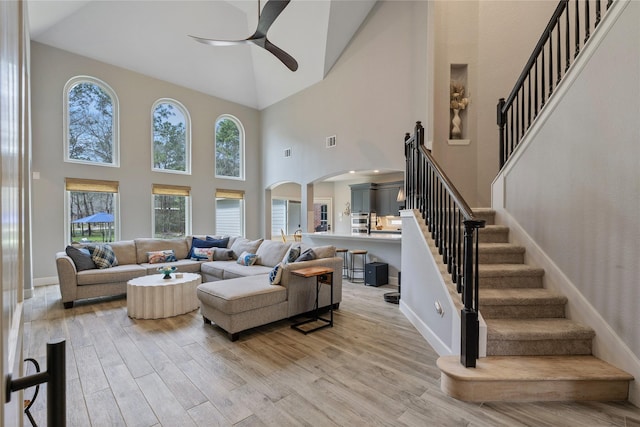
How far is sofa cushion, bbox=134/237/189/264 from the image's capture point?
566 centimetres

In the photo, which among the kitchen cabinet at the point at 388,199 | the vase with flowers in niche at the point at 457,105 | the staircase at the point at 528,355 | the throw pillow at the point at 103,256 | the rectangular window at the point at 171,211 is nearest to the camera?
the staircase at the point at 528,355

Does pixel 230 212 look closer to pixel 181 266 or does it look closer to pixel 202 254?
pixel 202 254

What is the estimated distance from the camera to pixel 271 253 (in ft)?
17.0

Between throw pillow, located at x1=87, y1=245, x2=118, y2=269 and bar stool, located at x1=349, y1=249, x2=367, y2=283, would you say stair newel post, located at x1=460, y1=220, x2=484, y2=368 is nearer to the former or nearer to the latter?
bar stool, located at x1=349, y1=249, x2=367, y2=283

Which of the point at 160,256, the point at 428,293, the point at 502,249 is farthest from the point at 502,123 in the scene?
the point at 160,256

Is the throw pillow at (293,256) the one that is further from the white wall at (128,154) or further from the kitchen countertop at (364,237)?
the white wall at (128,154)

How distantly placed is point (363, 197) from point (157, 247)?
5945 mm

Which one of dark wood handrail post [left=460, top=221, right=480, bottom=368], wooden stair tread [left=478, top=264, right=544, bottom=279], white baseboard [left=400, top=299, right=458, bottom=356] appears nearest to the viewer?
dark wood handrail post [left=460, top=221, right=480, bottom=368]

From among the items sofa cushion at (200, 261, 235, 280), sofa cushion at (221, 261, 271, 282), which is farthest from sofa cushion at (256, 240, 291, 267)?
sofa cushion at (200, 261, 235, 280)

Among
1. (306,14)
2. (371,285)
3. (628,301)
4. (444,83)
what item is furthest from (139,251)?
(628,301)

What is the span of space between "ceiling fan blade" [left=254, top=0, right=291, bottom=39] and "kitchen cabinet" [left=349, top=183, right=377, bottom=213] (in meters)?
6.12

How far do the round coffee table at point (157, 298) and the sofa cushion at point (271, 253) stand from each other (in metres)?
1.41

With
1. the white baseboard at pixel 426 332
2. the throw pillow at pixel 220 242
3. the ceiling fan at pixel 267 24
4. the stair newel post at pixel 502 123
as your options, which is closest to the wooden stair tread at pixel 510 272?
the white baseboard at pixel 426 332

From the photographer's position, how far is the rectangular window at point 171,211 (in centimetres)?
728
